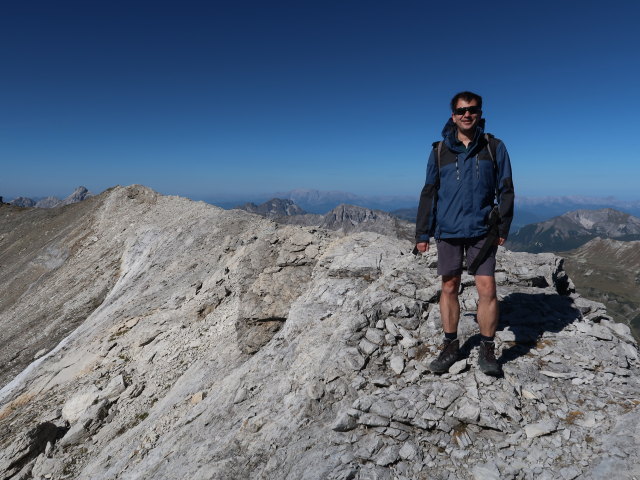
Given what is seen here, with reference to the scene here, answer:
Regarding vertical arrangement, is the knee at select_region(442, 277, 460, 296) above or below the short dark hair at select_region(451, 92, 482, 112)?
below

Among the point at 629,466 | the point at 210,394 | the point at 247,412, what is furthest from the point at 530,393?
the point at 210,394

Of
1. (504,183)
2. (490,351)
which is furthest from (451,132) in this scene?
(490,351)

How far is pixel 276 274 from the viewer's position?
1550 centimetres

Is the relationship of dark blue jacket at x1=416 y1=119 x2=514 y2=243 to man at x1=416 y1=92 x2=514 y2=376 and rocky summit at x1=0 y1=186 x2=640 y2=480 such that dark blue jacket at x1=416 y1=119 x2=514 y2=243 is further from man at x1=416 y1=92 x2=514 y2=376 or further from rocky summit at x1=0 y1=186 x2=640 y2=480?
rocky summit at x1=0 y1=186 x2=640 y2=480

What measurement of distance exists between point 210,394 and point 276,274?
5832 mm

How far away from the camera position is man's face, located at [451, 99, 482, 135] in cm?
702

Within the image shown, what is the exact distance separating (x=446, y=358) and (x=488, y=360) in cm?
85

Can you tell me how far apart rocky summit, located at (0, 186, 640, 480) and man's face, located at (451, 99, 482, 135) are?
4.91m

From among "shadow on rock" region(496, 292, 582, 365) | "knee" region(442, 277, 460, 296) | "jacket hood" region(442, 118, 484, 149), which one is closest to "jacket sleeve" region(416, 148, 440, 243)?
"jacket hood" region(442, 118, 484, 149)

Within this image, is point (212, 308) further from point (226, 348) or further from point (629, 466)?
point (629, 466)

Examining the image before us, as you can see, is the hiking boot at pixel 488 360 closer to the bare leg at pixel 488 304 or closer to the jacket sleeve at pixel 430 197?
the bare leg at pixel 488 304

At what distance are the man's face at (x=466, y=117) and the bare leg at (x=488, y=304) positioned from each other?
3130mm

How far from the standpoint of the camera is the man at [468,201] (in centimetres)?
714

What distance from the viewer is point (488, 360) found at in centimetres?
727
